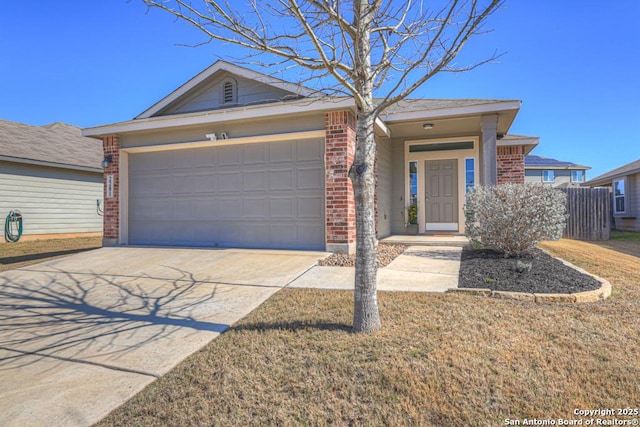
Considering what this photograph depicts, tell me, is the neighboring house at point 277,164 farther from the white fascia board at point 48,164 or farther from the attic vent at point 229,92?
the white fascia board at point 48,164

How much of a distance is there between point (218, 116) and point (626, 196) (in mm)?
18901

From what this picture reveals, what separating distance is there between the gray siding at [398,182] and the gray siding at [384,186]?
0.44 ft

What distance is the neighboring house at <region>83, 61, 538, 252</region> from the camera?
7191mm

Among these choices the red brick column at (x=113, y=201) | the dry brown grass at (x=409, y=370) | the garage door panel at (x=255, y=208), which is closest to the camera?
the dry brown grass at (x=409, y=370)

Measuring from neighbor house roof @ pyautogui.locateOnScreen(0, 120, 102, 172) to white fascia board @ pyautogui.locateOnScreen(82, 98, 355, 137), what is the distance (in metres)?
5.50

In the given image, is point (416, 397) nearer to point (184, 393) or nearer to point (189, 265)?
point (184, 393)

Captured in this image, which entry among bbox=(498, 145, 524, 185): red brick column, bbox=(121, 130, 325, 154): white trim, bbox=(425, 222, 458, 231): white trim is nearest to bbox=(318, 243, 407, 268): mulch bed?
bbox=(121, 130, 325, 154): white trim

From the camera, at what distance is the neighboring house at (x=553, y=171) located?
28.2m

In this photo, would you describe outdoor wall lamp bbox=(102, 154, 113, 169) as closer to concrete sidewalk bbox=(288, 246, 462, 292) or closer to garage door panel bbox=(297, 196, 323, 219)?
garage door panel bbox=(297, 196, 323, 219)

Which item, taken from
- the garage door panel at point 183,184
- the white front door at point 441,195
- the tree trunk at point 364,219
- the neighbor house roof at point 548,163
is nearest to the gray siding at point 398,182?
the white front door at point 441,195

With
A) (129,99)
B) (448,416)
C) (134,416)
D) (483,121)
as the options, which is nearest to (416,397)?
(448,416)

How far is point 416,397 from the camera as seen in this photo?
2.22m

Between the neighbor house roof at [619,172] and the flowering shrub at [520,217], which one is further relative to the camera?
the neighbor house roof at [619,172]

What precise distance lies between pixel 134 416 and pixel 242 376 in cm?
71
